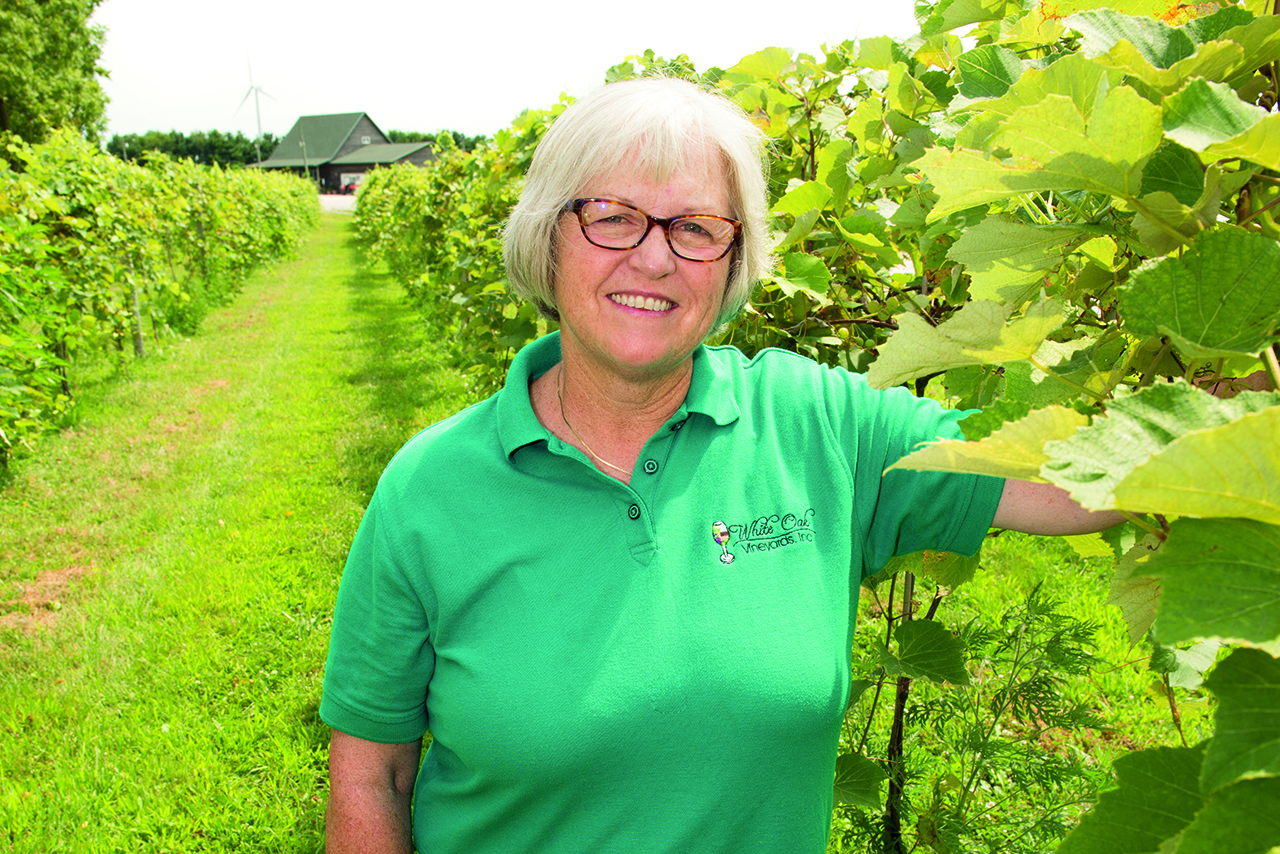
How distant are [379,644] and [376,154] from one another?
88.2 meters

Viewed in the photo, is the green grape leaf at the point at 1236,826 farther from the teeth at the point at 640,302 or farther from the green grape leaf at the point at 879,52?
the green grape leaf at the point at 879,52


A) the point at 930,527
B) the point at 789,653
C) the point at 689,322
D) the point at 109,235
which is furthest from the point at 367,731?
the point at 109,235

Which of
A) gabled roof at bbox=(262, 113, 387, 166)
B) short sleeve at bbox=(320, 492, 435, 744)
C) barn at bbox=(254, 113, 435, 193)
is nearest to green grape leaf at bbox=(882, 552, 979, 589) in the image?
short sleeve at bbox=(320, 492, 435, 744)

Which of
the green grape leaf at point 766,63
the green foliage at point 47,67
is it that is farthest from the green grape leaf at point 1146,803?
the green foliage at point 47,67

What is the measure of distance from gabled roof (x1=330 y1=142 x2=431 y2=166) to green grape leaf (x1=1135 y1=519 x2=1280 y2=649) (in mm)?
81842

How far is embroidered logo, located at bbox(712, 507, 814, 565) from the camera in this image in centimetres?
148

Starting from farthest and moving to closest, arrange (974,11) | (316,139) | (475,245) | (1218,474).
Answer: (316,139) → (475,245) → (974,11) → (1218,474)

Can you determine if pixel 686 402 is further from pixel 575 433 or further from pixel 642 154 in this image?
pixel 642 154

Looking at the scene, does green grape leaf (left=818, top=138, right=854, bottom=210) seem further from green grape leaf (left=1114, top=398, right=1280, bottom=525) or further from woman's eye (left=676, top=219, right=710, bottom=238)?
green grape leaf (left=1114, top=398, right=1280, bottom=525)

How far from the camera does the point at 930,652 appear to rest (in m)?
1.77

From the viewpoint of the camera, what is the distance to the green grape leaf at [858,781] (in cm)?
188

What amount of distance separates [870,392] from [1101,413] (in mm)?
801

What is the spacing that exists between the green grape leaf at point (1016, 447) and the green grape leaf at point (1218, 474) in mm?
92

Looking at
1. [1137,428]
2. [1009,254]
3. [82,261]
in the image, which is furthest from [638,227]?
[82,261]
